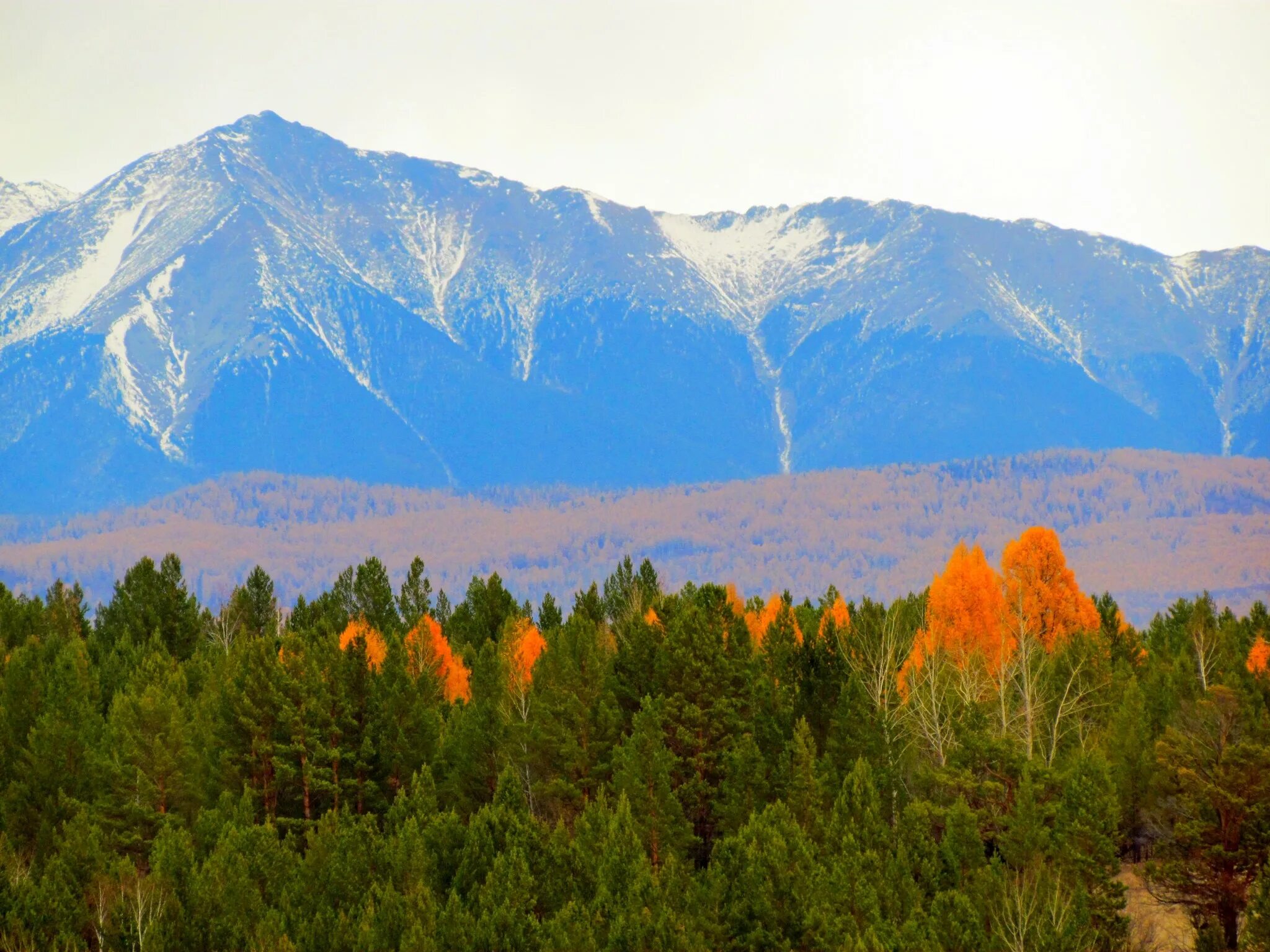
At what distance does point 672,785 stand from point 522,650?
113 ft

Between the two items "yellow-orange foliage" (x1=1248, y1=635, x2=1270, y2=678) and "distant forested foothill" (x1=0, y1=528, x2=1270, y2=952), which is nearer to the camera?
"distant forested foothill" (x1=0, y1=528, x2=1270, y2=952)

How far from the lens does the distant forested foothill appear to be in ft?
165

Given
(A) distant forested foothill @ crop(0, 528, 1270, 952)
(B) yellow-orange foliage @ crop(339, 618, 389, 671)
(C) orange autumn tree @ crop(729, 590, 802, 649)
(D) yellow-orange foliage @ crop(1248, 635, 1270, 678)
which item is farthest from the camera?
(B) yellow-orange foliage @ crop(339, 618, 389, 671)

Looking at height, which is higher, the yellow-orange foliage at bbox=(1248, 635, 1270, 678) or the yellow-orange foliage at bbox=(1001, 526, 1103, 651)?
the yellow-orange foliage at bbox=(1001, 526, 1103, 651)

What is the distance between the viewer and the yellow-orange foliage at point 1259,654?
8269cm

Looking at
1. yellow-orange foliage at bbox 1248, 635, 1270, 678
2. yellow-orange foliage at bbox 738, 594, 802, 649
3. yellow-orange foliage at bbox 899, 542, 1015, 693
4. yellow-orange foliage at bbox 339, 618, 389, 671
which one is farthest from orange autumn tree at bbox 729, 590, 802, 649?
yellow-orange foliage at bbox 1248, 635, 1270, 678

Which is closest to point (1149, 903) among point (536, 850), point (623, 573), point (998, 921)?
point (998, 921)

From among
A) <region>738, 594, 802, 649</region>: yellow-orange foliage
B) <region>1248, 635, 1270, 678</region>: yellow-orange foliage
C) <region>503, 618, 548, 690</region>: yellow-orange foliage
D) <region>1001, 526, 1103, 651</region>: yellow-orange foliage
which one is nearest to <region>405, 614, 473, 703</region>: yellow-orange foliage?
<region>503, 618, 548, 690</region>: yellow-orange foliage

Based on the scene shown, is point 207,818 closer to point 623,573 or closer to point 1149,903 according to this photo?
point 1149,903

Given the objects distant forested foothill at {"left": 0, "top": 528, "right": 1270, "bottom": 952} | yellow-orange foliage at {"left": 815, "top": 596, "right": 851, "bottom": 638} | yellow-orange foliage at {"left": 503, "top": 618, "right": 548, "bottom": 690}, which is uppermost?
yellow-orange foliage at {"left": 815, "top": 596, "right": 851, "bottom": 638}

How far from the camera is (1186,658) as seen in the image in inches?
2904

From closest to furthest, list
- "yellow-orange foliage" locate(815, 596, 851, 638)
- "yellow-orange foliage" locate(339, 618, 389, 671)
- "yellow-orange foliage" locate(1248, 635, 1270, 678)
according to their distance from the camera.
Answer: "yellow-orange foliage" locate(815, 596, 851, 638) → "yellow-orange foliage" locate(1248, 635, 1270, 678) → "yellow-orange foliage" locate(339, 618, 389, 671)

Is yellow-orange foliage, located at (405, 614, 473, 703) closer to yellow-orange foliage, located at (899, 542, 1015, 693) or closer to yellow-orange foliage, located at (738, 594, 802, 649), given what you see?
yellow-orange foliage, located at (738, 594, 802, 649)

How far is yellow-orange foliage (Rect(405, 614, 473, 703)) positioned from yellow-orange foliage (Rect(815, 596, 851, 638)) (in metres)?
21.6
